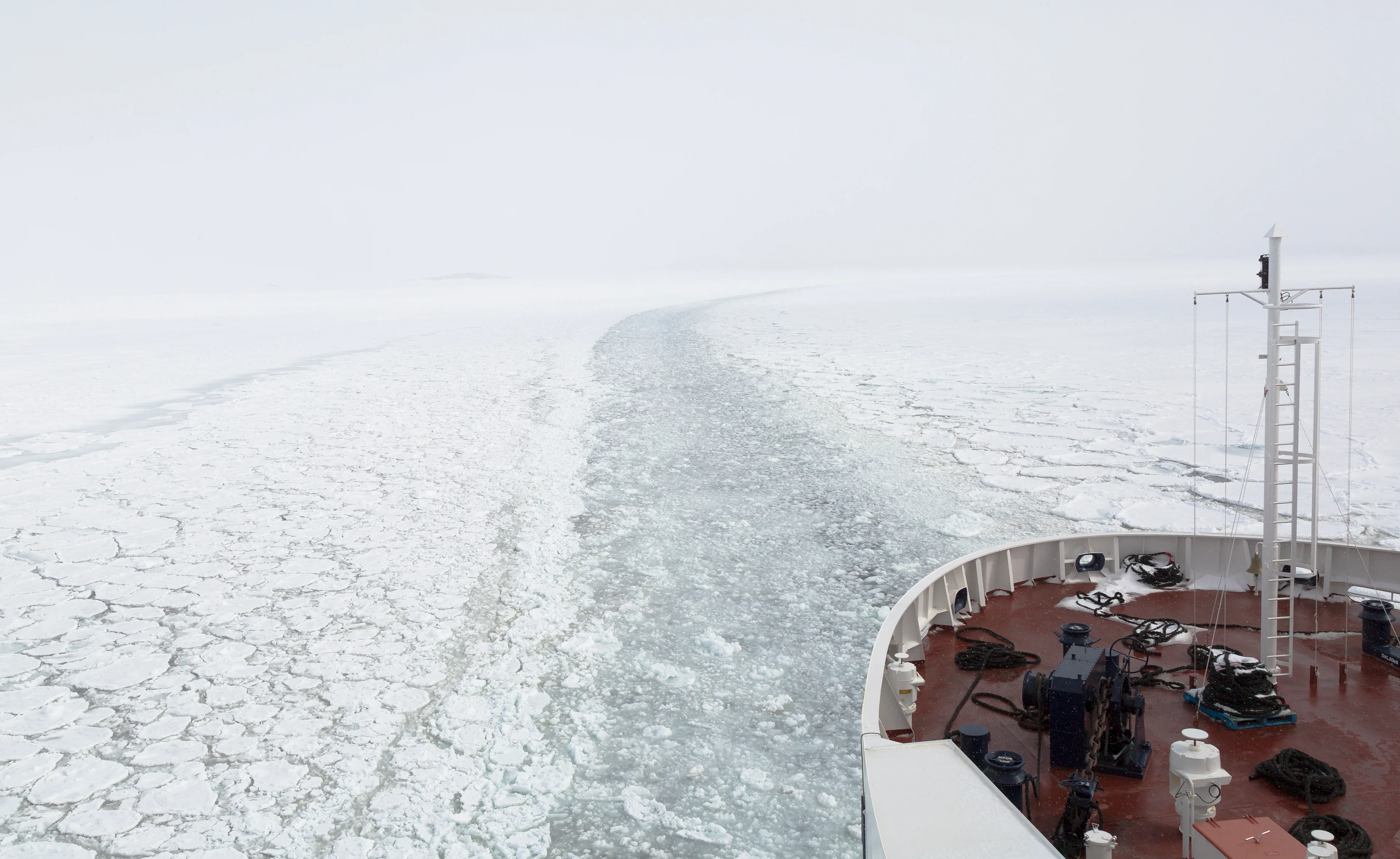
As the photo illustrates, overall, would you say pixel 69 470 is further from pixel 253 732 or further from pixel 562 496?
pixel 253 732

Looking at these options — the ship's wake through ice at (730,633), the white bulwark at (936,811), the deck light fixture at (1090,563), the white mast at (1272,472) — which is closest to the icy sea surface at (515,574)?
the ship's wake through ice at (730,633)

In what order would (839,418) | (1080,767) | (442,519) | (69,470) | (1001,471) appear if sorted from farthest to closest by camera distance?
(839,418) → (69,470) → (1001,471) → (442,519) → (1080,767)

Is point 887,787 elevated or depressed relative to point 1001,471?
elevated

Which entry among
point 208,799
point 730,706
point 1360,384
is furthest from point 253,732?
point 1360,384

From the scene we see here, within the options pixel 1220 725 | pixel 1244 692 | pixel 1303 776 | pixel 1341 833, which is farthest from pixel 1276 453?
pixel 1341 833

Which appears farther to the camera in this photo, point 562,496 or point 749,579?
point 562,496

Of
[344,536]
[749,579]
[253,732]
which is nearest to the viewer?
[253,732]

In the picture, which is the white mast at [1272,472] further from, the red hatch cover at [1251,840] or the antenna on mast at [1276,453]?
the red hatch cover at [1251,840]
